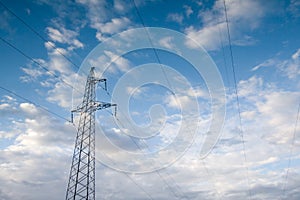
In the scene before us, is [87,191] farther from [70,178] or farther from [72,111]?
[72,111]

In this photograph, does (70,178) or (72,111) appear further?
(72,111)

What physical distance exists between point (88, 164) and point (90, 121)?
6441mm

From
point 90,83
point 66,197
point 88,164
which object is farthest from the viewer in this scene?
point 90,83

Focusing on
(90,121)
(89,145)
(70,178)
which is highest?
(90,121)

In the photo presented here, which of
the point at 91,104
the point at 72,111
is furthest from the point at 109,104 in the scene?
the point at 72,111

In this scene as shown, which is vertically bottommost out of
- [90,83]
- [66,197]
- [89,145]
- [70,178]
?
[66,197]

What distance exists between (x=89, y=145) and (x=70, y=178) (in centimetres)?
545

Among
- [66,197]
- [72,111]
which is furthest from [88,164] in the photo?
[72,111]

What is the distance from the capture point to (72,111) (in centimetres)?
4516

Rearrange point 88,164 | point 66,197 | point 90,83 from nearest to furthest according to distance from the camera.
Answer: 1. point 66,197
2. point 88,164
3. point 90,83

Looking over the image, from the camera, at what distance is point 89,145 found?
44.1 metres

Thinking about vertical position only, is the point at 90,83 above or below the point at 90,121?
above

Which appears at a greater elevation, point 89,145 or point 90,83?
point 90,83

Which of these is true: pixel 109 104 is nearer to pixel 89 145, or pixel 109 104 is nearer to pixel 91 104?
pixel 91 104
